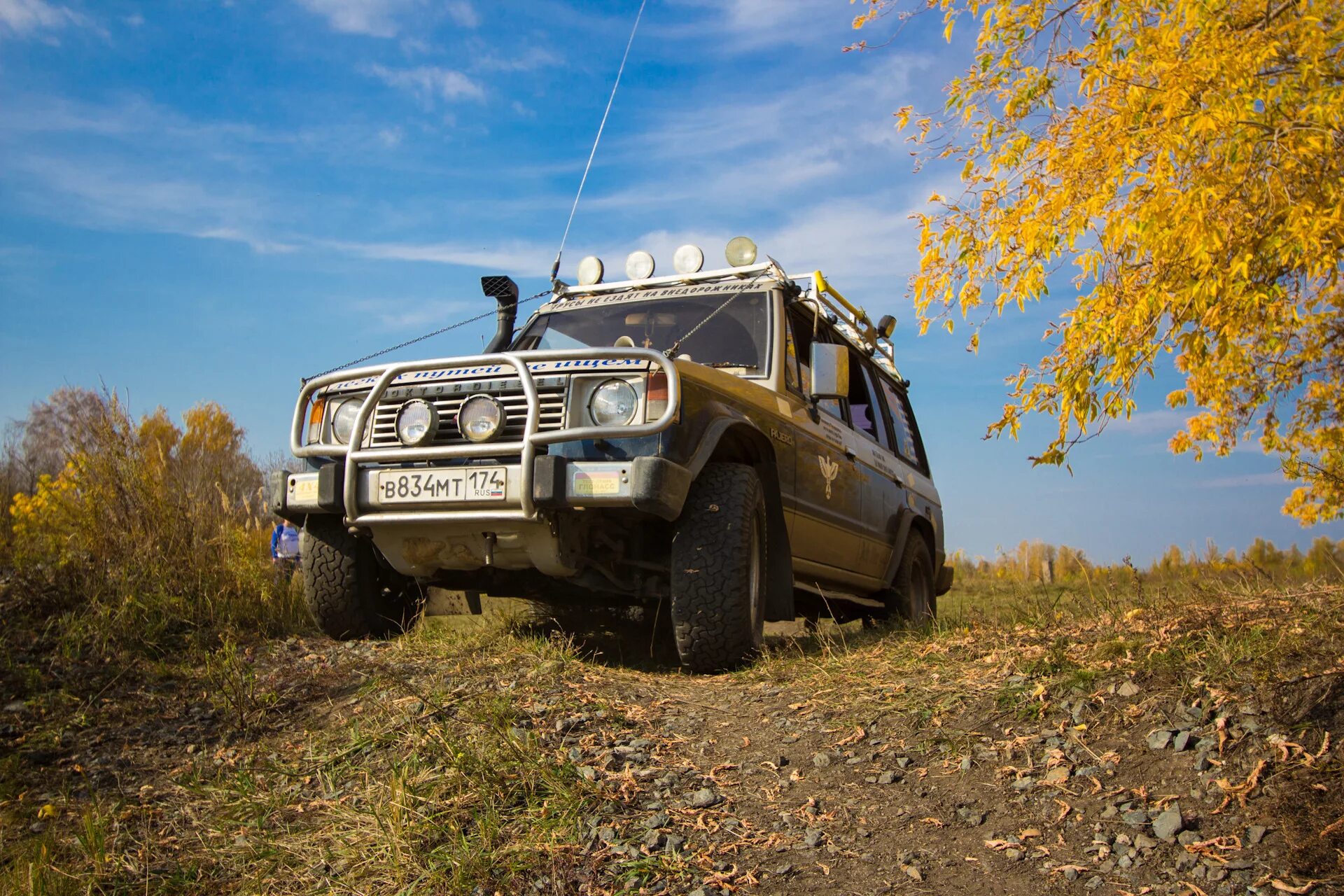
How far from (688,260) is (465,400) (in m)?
2.11

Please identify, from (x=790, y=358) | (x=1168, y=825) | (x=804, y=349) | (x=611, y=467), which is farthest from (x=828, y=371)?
(x=1168, y=825)

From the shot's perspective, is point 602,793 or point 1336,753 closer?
point 1336,753

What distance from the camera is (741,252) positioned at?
568 cm

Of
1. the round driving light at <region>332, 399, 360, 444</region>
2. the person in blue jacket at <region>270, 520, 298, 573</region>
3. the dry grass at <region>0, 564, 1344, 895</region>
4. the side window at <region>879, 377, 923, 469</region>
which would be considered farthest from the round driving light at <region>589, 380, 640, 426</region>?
the person in blue jacket at <region>270, 520, 298, 573</region>

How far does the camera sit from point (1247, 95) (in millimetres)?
4961

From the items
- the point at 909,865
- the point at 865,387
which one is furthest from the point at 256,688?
the point at 865,387

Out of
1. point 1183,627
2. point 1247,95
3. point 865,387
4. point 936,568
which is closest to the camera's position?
point 1183,627

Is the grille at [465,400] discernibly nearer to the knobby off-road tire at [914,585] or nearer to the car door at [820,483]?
the car door at [820,483]

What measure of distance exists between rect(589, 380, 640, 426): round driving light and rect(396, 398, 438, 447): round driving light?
0.64 meters

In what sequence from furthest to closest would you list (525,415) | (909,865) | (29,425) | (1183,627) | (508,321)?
(29,425) → (508,321) → (525,415) → (1183,627) → (909,865)

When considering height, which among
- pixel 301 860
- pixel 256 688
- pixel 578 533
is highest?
pixel 578 533

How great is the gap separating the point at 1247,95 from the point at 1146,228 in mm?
812

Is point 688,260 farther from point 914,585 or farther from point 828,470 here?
point 914,585

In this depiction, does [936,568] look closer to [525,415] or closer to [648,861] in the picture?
[525,415]
